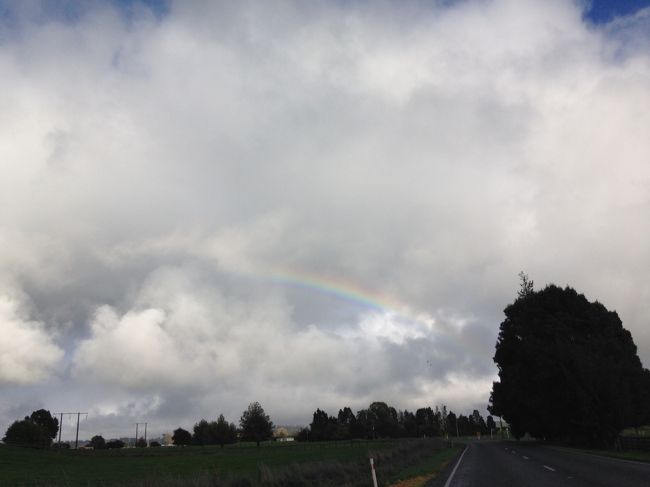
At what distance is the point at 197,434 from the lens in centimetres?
17550

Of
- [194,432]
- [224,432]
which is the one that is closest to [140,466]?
[224,432]

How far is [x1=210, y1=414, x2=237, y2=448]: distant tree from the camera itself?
532ft

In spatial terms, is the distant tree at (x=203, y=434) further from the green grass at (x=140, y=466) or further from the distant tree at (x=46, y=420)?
the green grass at (x=140, y=466)

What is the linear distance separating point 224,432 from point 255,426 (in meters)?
14.0

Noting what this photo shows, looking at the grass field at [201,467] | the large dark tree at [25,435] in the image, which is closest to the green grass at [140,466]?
the grass field at [201,467]

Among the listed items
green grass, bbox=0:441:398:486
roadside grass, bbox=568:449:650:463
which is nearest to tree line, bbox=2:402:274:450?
green grass, bbox=0:441:398:486

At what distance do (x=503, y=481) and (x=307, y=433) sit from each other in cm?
17927

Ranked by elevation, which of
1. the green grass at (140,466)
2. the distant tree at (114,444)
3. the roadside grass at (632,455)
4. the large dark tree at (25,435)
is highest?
the large dark tree at (25,435)

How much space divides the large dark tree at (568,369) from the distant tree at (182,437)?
148915mm

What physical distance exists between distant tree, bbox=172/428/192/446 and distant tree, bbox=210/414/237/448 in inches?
1014

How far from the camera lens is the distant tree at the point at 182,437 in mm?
187625

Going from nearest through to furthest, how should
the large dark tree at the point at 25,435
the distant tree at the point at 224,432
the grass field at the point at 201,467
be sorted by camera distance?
the grass field at the point at 201,467
the large dark tree at the point at 25,435
the distant tree at the point at 224,432

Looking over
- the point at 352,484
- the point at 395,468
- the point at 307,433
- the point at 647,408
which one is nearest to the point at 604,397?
the point at 647,408

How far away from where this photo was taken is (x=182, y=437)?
18738 cm
